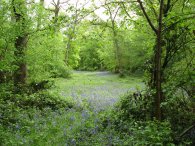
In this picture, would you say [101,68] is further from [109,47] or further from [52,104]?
[52,104]

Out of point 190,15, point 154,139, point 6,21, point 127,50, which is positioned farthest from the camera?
point 127,50

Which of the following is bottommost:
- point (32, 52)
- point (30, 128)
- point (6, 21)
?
point (30, 128)

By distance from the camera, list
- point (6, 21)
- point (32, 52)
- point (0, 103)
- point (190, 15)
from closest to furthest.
→ point (190, 15) → point (6, 21) → point (0, 103) → point (32, 52)

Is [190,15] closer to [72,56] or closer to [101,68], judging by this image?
[72,56]

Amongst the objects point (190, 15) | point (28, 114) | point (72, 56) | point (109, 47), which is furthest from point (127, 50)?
point (190, 15)

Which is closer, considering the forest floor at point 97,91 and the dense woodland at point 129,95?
the dense woodland at point 129,95

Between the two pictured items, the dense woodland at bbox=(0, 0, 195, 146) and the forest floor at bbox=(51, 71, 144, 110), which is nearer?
the dense woodland at bbox=(0, 0, 195, 146)

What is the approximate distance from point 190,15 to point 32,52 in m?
7.80

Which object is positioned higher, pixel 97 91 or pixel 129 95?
pixel 129 95

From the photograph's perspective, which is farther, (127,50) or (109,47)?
(109,47)

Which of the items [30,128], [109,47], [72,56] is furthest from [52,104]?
[72,56]

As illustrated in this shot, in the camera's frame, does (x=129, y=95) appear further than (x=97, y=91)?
No

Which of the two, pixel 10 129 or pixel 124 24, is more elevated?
pixel 124 24

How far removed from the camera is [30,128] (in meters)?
6.78
